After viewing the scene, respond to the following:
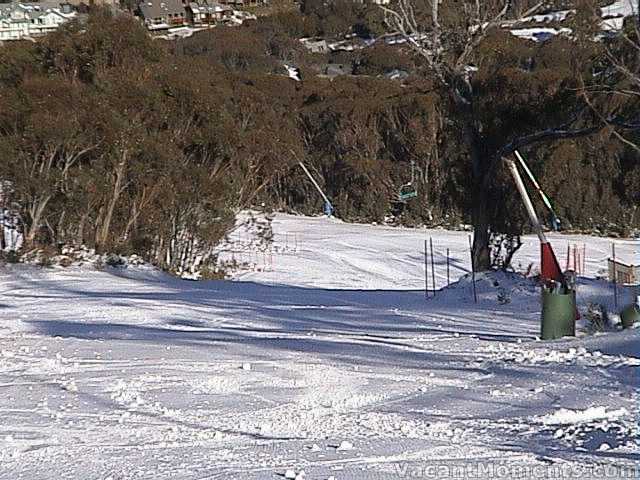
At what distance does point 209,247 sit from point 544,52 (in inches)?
481

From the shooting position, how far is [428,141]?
3975 centimetres

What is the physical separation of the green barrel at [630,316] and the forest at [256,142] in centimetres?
381

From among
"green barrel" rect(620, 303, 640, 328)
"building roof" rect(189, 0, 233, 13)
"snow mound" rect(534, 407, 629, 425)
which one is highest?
A: "building roof" rect(189, 0, 233, 13)

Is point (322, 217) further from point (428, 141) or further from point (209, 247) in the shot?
point (209, 247)

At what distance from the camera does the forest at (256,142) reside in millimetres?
18375

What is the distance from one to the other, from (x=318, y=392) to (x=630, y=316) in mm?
3954

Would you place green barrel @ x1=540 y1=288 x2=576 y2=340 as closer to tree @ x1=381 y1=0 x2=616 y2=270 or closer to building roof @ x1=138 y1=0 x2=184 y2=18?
tree @ x1=381 y1=0 x2=616 y2=270

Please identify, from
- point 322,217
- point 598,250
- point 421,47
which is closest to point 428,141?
point 322,217

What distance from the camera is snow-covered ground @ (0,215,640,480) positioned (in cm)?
550

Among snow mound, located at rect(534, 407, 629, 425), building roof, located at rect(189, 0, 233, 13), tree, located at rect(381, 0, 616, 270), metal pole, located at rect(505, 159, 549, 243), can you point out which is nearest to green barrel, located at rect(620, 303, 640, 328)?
metal pole, located at rect(505, 159, 549, 243)

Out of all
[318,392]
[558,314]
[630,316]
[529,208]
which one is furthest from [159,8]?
[318,392]

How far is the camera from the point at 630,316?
33.4 feet

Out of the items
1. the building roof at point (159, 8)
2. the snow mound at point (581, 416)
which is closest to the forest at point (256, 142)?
the snow mound at point (581, 416)

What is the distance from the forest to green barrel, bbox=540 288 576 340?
4503 mm
